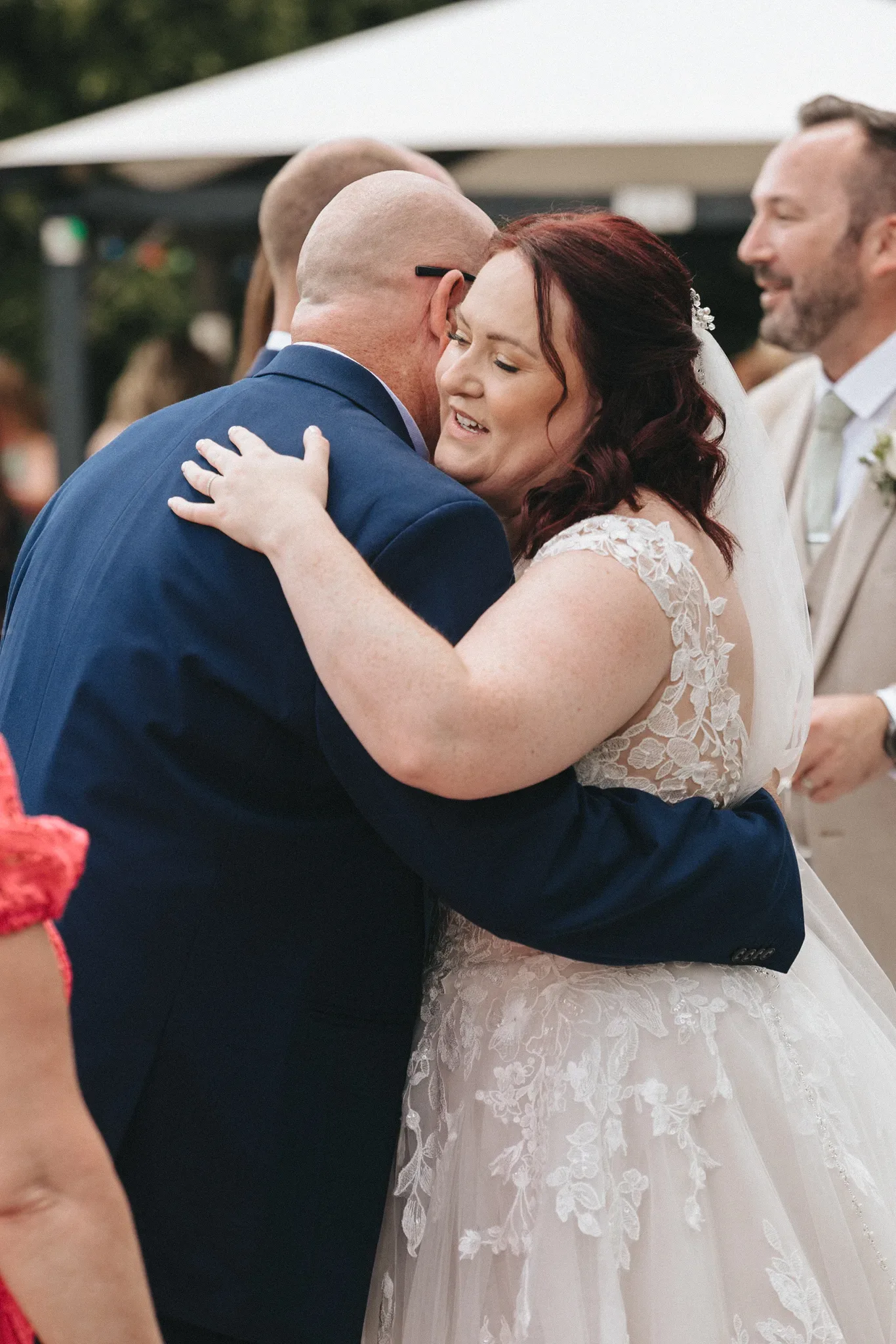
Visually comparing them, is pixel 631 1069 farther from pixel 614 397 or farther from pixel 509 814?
pixel 614 397

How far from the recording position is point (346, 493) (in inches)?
83.0

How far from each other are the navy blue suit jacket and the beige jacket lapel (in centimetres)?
152

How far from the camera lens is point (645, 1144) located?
86.0 inches

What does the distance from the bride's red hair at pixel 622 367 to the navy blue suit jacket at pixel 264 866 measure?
0.83 feet

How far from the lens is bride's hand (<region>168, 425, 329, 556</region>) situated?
2.04 m

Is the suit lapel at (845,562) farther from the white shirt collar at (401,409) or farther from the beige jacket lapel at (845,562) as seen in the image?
the white shirt collar at (401,409)

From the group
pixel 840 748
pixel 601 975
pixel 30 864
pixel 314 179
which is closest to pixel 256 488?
pixel 30 864

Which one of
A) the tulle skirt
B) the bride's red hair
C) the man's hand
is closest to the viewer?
the tulle skirt

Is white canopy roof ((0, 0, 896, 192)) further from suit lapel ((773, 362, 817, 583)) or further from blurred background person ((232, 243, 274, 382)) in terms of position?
suit lapel ((773, 362, 817, 583))

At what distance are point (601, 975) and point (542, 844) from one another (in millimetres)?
340

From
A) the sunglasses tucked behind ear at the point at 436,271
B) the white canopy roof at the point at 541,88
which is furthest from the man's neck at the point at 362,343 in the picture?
the white canopy roof at the point at 541,88

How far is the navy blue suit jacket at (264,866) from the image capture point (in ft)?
6.75

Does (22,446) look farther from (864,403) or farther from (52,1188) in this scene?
(52,1188)

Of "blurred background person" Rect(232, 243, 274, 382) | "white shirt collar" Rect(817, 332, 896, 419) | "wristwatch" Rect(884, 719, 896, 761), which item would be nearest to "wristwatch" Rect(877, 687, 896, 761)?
"wristwatch" Rect(884, 719, 896, 761)
